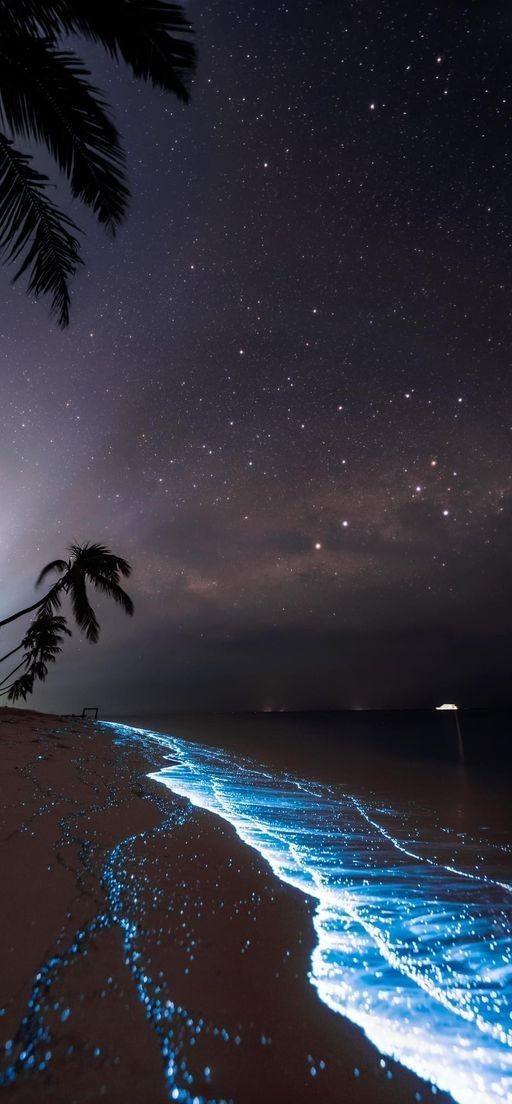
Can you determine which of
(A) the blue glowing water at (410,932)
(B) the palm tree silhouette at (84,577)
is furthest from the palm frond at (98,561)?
(A) the blue glowing water at (410,932)

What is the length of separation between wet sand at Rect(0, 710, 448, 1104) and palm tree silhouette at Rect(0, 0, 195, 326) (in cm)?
515

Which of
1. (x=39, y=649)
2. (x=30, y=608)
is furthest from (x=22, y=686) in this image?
(x=30, y=608)

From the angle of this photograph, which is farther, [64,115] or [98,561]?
[98,561]

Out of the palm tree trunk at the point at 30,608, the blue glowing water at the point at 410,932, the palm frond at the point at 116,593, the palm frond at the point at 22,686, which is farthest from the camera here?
the palm frond at the point at 22,686

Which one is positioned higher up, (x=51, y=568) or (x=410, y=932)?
(x=51, y=568)

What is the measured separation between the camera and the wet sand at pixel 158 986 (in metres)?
1.09

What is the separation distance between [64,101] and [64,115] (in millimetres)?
91

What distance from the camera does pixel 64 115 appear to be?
3.87m

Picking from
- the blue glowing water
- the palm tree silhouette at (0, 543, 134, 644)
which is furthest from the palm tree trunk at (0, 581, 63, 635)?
the blue glowing water

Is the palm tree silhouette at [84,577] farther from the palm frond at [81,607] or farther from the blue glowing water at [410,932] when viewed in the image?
the blue glowing water at [410,932]

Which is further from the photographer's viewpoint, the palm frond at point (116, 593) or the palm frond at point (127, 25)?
the palm frond at point (116, 593)

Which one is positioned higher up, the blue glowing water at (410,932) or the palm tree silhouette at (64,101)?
the palm tree silhouette at (64,101)

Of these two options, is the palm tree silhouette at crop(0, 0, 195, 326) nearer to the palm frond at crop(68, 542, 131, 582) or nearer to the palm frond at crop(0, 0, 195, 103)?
the palm frond at crop(0, 0, 195, 103)

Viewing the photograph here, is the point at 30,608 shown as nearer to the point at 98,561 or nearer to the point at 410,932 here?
the point at 98,561
